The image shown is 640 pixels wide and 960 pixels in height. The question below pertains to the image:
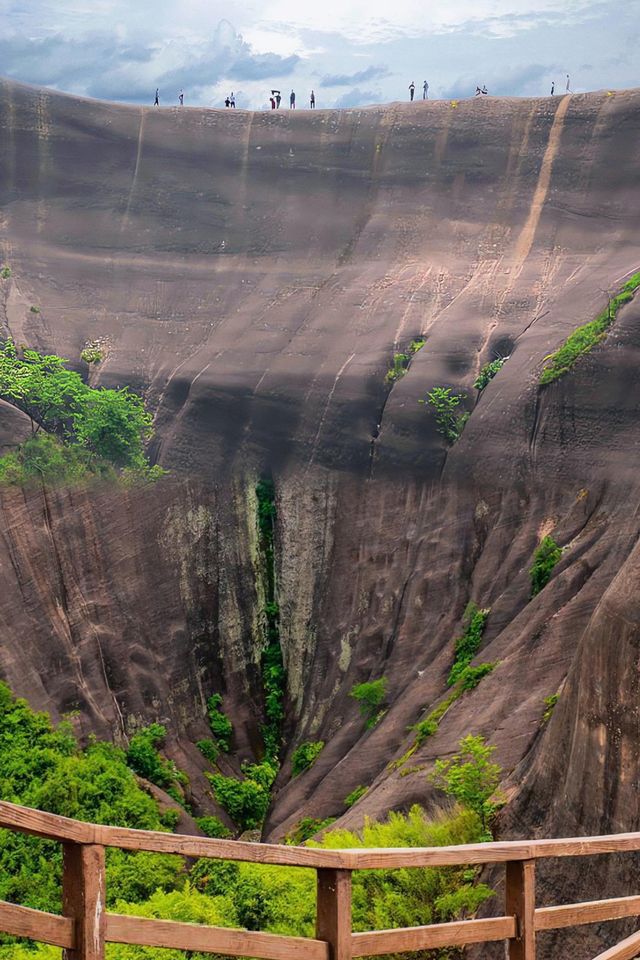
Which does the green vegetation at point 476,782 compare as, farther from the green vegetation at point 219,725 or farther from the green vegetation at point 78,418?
the green vegetation at point 78,418

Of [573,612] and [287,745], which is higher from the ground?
[573,612]

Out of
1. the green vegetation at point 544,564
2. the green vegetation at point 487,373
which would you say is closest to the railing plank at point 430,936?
the green vegetation at point 544,564

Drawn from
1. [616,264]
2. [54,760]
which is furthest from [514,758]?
[616,264]

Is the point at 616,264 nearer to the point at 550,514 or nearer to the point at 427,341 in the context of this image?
the point at 427,341

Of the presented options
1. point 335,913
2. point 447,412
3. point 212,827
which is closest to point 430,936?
point 335,913

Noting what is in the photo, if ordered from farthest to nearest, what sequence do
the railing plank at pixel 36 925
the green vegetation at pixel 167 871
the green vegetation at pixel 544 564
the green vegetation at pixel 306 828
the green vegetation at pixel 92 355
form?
1. the green vegetation at pixel 92 355
2. the green vegetation at pixel 544 564
3. the green vegetation at pixel 306 828
4. the green vegetation at pixel 167 871
5. the railing plank at pixel 36 925

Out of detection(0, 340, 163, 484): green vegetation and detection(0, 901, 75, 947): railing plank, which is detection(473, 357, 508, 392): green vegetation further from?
detection(0, 901, 75, 947): railing plank

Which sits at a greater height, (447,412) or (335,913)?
(447,412)

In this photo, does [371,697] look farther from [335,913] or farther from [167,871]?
[335,913]
